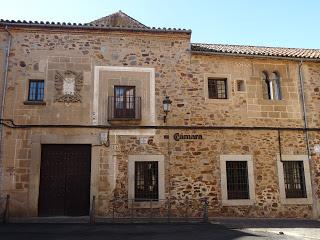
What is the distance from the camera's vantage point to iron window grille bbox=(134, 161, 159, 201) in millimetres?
12109

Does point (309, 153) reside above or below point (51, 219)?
above

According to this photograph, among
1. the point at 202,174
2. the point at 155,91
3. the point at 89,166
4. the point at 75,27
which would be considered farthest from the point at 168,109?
the point at 75,27

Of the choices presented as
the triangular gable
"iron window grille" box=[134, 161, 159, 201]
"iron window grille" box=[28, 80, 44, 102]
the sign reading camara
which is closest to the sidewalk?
"iron window grille" box=[134, 161, 159, 201]

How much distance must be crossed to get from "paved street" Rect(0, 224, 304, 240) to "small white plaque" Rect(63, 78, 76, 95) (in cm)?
474

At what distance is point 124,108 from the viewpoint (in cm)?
1257

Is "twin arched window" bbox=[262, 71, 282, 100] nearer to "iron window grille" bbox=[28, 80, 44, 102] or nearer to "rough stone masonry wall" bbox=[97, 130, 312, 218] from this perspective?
"rough stone masonry wall" bbox=[97, 130, 312, 218]

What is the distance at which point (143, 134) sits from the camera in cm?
1245

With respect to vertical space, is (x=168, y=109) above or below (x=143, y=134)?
→ above

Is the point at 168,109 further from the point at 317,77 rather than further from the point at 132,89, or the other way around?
the point at 317,77

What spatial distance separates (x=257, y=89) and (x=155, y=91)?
4068 millimetres

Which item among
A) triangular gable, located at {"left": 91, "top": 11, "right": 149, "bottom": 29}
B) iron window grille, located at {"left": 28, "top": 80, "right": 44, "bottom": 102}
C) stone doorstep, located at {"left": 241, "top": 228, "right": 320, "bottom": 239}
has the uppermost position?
triangular gable, located at {"left": 91, "top": 11, "right": 149, "bottom": 29}

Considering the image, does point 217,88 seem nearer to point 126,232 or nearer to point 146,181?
point 146,181

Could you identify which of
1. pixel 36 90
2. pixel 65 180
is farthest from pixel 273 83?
pixel 36 90

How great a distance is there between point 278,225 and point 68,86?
28.2 feet
